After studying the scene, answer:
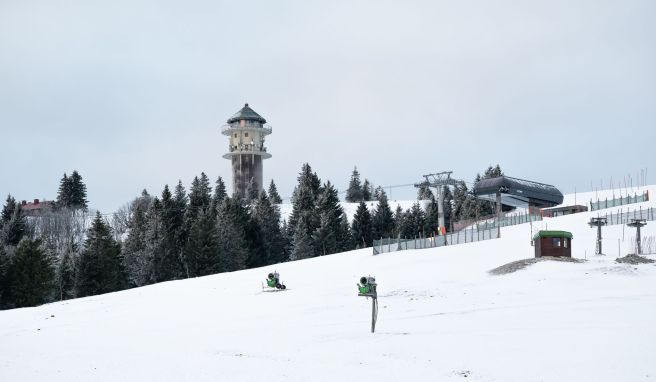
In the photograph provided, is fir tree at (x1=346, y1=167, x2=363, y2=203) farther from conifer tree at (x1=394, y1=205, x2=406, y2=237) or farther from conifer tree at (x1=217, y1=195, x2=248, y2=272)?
conifer tree at (x1=217, y1=195, x2=248, y2=272)

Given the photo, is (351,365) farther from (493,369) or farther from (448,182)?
(448,182)

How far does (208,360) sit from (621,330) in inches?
537

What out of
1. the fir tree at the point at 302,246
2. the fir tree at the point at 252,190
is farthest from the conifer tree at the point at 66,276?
the fir tree at the point at 252,190

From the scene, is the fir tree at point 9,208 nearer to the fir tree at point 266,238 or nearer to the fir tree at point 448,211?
the fir tree at point 266,238

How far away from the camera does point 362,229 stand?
344ft

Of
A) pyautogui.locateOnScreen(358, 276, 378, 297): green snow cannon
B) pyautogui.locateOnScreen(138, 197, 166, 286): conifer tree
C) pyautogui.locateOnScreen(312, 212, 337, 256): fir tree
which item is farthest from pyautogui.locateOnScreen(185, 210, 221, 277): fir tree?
pyautogui.locateOnScreen(358, 276, 378, 297): green snow cannon

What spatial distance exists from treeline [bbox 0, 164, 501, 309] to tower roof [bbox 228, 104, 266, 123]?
1753 centimetres

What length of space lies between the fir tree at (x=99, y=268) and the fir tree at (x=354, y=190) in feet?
323

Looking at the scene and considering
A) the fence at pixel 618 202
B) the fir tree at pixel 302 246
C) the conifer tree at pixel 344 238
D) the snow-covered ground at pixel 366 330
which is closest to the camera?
the snow-covered ground at pixel 366 330

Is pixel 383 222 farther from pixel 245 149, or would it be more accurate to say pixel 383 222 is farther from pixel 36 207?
pixel 36 207

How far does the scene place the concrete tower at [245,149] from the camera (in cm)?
13962

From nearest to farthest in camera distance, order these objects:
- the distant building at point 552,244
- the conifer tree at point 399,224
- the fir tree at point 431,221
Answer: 1. the distant building at point 552,244
2. the conifer tree at point 399,224
3. the fir tree at point 431,221

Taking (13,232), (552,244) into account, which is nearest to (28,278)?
(13,232)

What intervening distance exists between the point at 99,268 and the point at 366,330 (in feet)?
161
